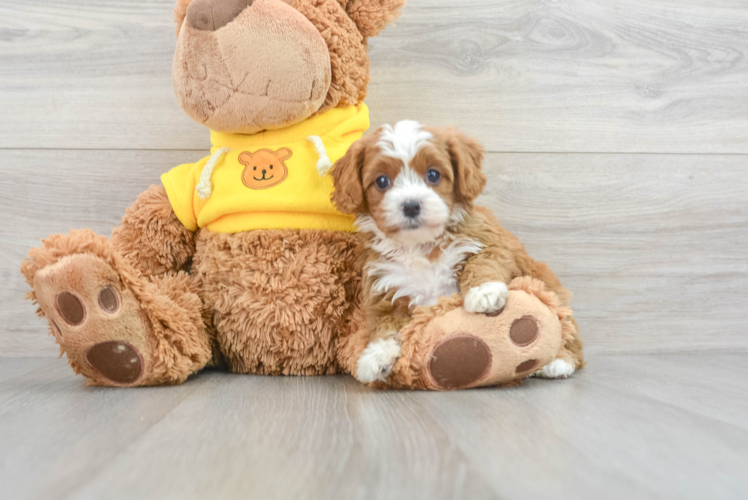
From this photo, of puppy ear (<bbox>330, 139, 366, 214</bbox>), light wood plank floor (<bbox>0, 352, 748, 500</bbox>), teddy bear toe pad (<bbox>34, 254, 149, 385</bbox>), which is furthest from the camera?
puppy ear (<bbox>330, 139, 366, 214</bbox>)

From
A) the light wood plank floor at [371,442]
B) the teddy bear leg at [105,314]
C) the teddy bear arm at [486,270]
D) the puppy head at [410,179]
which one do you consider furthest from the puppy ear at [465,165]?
the teddy bear leg at [105,314]

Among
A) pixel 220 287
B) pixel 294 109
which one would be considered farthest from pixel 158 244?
pixel 294 109

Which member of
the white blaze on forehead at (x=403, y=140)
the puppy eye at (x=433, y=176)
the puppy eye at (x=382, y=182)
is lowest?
the puppy eye at (x=382, y=182)

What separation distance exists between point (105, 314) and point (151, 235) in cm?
27

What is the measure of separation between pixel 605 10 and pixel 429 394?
1.08m

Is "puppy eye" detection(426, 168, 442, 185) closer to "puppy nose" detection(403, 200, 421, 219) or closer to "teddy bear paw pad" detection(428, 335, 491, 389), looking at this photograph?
"puppy nose" detection(403, 200, 421, 219)

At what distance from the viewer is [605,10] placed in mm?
1396

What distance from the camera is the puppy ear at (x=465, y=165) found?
976 mm

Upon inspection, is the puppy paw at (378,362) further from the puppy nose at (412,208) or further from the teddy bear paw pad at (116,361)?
the teddy bear paw pad at (116,361)

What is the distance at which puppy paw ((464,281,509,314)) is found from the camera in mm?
889

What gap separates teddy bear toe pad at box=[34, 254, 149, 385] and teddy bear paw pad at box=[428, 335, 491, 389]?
488 mm

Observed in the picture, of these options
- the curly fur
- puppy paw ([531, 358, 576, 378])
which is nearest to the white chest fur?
the curly fur

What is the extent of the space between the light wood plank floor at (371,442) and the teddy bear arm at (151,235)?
27cm

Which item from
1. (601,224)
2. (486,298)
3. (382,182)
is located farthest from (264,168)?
(601,224)
